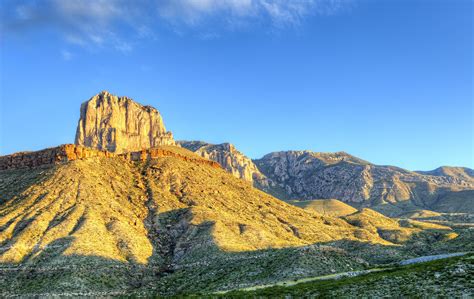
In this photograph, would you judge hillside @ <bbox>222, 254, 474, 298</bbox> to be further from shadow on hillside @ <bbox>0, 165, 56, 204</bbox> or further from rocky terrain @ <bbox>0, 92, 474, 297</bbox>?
shadow on hillside @ <bbox>0, 165, 56, 204</bbox>

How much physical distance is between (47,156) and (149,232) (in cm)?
5221

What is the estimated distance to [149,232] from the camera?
119125 mm

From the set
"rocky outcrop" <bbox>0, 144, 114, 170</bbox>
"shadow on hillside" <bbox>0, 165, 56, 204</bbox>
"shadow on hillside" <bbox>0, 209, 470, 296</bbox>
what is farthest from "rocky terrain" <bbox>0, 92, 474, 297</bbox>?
"shadow on hillside" <bbox>0, 165, 56, 204</bbox>

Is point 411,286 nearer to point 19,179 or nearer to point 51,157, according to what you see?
point 19,179

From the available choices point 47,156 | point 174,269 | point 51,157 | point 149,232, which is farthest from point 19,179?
point 174,269

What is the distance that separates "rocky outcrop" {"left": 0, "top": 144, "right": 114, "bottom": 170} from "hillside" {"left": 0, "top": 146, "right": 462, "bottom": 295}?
2524 millimetres

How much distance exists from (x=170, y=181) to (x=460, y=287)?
115 m

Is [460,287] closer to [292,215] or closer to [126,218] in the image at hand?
[126,218]

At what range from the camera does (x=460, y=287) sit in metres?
44.7

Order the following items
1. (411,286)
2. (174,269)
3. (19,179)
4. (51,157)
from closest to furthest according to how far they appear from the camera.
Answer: (411,286) < (174,269) < (19,179) < (51,157)

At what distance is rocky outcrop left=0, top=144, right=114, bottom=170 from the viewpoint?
148500 millimetres

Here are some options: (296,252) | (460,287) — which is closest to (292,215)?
(296,252)

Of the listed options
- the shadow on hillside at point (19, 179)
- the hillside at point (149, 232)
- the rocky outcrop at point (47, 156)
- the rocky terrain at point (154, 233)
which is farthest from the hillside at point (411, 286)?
the rocky outcrop at point (47, 156)

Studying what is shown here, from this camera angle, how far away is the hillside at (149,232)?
280 ft
